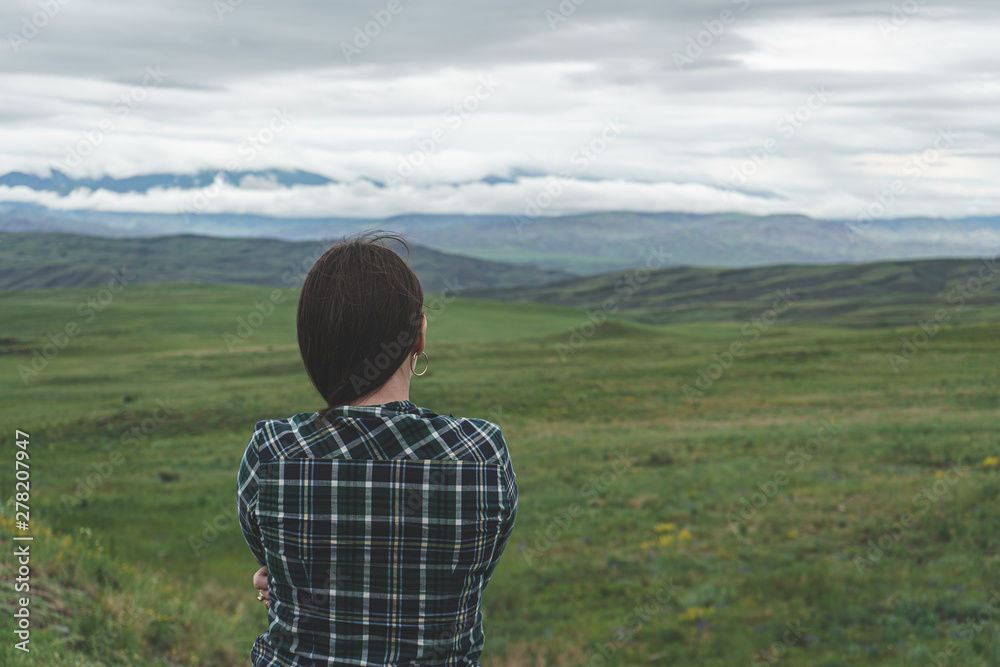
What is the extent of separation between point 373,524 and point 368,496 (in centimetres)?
10

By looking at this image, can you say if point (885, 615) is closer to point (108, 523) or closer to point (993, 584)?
point (993, 584)

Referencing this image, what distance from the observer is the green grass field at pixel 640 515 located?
28.8ft

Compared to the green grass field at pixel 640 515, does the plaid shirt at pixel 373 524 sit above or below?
above

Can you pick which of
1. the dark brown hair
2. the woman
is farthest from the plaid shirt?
the dark brown hair

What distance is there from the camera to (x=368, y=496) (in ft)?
8.38

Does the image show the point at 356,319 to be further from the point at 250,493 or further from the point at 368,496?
the point at 250,493

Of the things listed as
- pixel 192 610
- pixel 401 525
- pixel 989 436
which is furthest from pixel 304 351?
pixel 989 436

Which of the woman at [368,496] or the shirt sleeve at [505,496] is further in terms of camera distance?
the shirt sleeve at [505,496]

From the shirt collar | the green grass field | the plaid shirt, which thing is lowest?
the green grass field

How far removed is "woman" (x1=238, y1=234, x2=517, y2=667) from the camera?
2.58m

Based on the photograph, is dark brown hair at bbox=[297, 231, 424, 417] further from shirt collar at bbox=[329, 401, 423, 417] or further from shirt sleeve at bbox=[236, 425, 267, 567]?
shirt sleeve at bbox=[236, 425, 267, 567]

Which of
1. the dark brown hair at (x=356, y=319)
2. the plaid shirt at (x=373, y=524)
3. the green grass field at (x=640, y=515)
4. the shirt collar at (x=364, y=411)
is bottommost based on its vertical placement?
the green grass field at (x=640, y=515)

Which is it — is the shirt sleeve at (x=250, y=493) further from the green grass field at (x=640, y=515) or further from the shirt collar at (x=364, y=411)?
the green grass field at (x=640, y=515)

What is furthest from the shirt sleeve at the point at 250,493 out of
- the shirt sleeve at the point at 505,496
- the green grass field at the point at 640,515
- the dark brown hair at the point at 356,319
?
the green grass field at the point at 640,515
